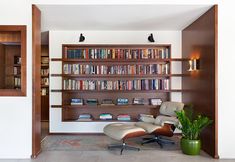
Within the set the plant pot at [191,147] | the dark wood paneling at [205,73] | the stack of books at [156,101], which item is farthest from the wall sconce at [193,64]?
the plant pot at [191,147]

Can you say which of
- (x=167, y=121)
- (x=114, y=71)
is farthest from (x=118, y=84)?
(x=167, y=121)

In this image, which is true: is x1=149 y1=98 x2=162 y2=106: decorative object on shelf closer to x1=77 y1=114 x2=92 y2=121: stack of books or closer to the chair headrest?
the chair headrest

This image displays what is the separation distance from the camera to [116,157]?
3783 millimetres

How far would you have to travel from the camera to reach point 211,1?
148 inches

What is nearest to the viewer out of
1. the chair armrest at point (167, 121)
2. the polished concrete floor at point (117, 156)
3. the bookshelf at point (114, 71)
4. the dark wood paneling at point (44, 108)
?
the polished concrete floor at point (117, 156)

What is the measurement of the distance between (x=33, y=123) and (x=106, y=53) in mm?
2488

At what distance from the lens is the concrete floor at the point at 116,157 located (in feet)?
11.9

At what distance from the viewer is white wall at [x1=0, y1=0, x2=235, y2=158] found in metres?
3.74

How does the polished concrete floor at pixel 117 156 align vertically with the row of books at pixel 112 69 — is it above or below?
below

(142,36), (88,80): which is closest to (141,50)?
(142,36)

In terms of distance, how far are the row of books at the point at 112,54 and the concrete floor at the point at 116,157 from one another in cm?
231

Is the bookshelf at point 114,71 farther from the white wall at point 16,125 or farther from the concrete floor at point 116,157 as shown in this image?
the white wall at point 16,125

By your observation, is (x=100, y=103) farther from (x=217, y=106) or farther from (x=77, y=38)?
(x=217, y=106)

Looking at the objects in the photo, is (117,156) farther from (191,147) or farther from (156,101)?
(156,101)
